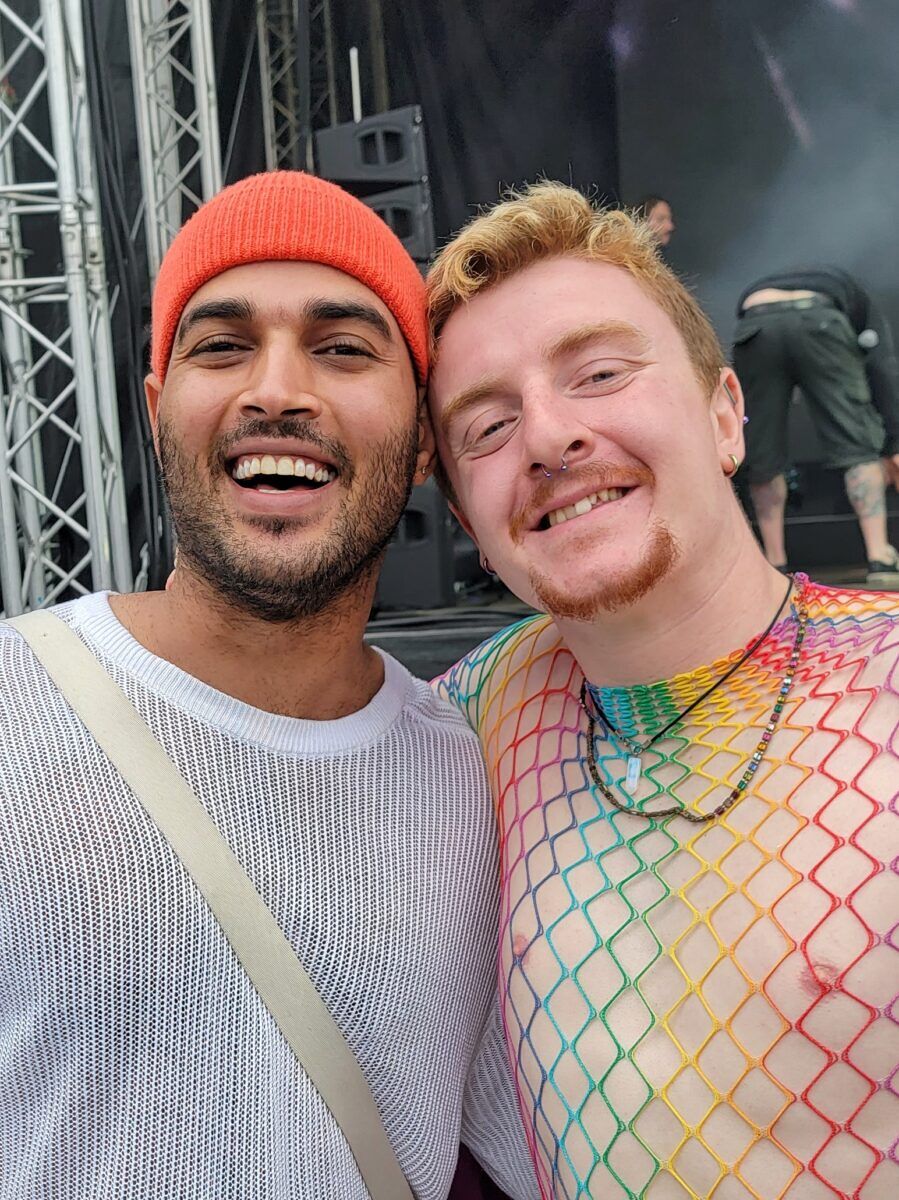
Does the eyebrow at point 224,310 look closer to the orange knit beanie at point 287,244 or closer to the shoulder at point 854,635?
the orange knit beanie at point 287,244

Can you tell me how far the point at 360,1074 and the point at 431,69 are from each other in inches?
213

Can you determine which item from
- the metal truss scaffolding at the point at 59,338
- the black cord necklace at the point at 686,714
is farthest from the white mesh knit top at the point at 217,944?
the metal truss scaffolding at the point at 59,338

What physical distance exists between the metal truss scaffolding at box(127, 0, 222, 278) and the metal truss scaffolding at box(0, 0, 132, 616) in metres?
0.37

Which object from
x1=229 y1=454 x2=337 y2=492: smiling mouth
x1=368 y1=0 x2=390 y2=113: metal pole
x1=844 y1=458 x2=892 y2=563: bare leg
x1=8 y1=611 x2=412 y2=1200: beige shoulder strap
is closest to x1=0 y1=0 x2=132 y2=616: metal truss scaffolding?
x1=368 y1=0 x2=390 y2=113: metal pole

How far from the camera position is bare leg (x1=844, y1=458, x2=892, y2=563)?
505cm

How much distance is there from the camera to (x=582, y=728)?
1.37 m

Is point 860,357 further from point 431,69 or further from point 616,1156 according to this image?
point 616,1156

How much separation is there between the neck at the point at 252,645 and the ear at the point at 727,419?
62 cm

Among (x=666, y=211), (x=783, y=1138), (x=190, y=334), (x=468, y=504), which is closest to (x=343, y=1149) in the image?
(x=783, y=1138)

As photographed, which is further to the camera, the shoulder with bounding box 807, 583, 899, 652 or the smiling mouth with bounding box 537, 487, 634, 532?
the smiling mouth with bounding box 537, 487, 634, 532

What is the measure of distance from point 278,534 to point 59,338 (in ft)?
11.3

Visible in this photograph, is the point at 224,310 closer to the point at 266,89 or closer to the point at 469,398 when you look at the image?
the point at 469,398

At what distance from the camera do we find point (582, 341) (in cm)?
131

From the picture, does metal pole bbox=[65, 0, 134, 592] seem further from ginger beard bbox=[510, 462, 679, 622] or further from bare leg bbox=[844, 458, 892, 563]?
bare leg bbox=[844, 458, 892, 563]
